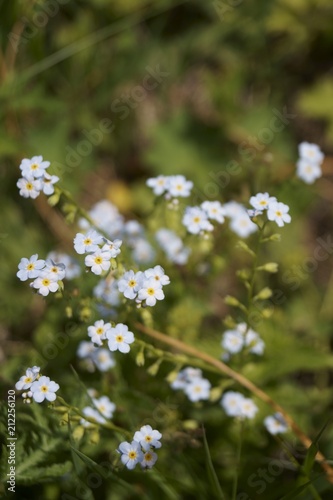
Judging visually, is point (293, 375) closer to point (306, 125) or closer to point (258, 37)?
point (306, 125)

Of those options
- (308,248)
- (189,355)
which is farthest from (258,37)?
(189,355)

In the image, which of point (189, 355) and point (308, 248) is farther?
point (308, 248)

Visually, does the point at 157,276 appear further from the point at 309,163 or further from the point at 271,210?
the point at 309,163

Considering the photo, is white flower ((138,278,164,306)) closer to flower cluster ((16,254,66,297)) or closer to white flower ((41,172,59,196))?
flower cluster ((16,254,66,297))

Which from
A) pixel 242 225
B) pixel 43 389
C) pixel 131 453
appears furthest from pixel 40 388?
pixel 242 225

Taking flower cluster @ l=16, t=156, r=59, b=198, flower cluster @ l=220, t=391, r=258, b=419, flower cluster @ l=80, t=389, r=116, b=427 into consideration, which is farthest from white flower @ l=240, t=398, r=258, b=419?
flower cluster @ l=16, t=156, r=59, b=198

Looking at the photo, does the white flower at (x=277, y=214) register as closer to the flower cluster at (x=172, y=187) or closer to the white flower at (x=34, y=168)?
the flower cluster at (x=172, y=187)

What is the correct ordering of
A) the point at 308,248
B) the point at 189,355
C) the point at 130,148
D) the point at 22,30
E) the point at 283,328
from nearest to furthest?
the point at 189,355 < the point at 283,328 < the point at 22,30 < the point at 308,248 < the point at 130,148

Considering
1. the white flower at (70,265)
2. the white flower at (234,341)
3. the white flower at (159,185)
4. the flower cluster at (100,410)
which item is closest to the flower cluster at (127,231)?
the white flower at (70,265)
